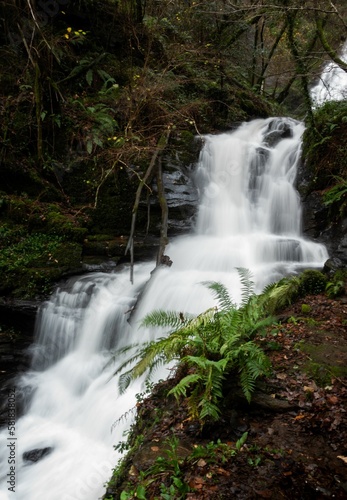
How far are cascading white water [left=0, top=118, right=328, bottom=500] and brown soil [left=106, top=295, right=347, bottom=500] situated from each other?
1387 millimetres

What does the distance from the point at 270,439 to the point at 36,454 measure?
3.80 m

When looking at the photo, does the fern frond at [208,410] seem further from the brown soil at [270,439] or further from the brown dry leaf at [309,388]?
the brown dry leaf at [309,388]

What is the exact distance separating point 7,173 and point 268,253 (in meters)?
7.12

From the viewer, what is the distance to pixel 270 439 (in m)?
2.84

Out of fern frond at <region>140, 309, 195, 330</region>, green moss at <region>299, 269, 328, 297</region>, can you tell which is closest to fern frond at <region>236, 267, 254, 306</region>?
fern frond at <region>140, 309, 195, 330</region>

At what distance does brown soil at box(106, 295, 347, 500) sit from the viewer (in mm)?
2414

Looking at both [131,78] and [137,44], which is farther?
[137,44]

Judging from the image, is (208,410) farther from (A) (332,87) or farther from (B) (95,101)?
(A) (332,87)

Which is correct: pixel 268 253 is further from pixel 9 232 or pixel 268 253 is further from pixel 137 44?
pixel 137 44

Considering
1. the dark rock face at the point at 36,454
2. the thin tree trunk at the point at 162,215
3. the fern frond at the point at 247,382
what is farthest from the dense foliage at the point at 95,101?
the fern frond at the point at 247,382

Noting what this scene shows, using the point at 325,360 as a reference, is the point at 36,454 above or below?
below

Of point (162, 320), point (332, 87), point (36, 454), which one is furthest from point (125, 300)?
point (332, 87)

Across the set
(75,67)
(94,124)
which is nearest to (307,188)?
(94,124)

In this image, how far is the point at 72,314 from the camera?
7301 mm
